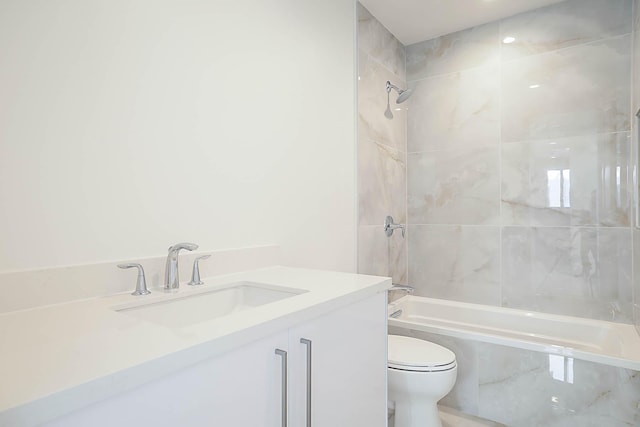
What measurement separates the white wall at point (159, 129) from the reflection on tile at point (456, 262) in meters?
1.18

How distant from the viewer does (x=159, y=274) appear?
116 cm

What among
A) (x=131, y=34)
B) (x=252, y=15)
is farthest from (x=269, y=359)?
(x=252, y=15)

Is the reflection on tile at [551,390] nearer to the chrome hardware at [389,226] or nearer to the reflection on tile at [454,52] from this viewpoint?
the chrome hardware at [389,226]

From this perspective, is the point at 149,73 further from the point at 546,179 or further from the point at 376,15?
the point at 546,179

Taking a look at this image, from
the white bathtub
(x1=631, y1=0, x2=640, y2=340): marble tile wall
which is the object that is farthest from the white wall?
(x1=631, y1=0, x2=640, y2=340): marble tile wall

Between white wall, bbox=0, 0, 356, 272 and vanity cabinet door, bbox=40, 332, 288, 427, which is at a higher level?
white wall, bbox=0, 0, 356, 272

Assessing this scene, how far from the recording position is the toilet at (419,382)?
1.65 metres

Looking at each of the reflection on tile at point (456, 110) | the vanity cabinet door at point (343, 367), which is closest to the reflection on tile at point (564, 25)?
the reflection on tile at point (456, 110)

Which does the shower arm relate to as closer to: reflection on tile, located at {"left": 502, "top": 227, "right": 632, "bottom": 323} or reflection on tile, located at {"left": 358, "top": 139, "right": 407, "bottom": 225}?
reflection on tile, located at {"left": 358, "top": 139, "right": 407, "bottom": 225}

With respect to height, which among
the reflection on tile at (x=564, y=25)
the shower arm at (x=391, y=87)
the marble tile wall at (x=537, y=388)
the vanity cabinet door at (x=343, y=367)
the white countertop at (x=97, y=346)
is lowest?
the marble tile wall at (x=537, y=388)

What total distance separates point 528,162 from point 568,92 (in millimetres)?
486

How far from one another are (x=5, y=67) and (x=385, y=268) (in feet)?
7.28

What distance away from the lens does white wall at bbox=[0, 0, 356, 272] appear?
0.90 meters

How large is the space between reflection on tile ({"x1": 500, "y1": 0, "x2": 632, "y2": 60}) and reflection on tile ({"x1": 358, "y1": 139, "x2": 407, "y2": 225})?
1.06 metres
